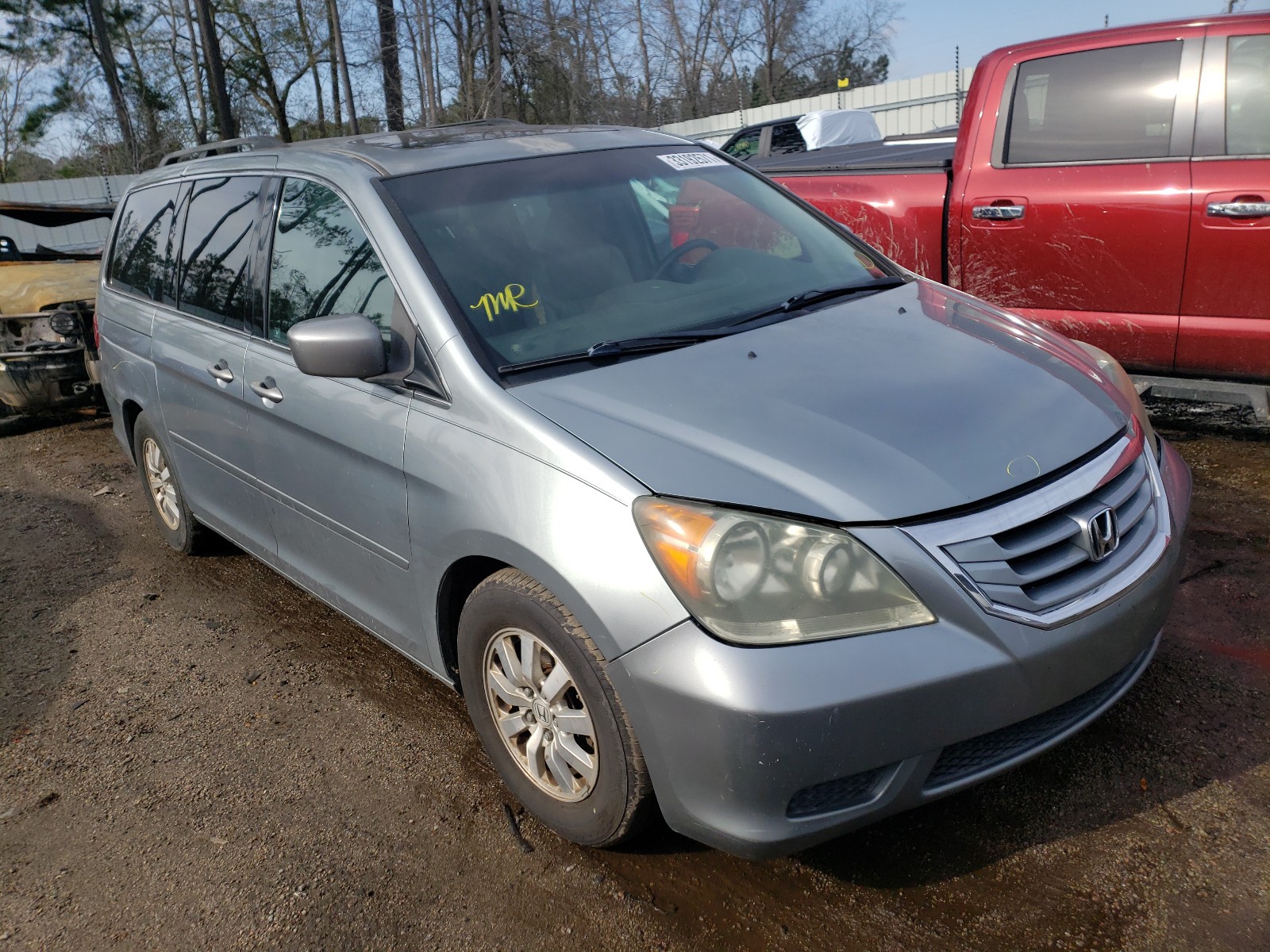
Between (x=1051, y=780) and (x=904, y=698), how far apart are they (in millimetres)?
963

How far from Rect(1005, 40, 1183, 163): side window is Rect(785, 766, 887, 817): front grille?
12.8ft

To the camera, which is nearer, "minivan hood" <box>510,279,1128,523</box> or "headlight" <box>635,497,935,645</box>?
"headlight" <box>635,497,935,645</box>

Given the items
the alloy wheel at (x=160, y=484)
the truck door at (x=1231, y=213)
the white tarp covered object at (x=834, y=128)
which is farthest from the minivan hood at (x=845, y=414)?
the white tarp covered object at (x=834, y=128)

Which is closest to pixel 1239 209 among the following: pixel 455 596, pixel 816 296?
pixel 816 296

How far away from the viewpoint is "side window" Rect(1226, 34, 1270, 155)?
4.57 metres

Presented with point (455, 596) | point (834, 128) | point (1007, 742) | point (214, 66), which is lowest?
point (1007, 742)

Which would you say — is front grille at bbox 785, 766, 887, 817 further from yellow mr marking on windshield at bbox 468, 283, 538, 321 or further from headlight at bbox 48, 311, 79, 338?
headlight at bbox 48, 311, 79, 338

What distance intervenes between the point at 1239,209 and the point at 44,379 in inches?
300

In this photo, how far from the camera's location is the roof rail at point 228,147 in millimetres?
4377

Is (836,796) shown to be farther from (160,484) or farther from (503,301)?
(160,484)

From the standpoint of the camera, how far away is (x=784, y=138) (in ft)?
42.8

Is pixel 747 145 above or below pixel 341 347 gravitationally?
above

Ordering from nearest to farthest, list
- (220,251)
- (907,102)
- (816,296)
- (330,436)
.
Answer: (330,436) → (816,296) → (220,251) → (907,102)

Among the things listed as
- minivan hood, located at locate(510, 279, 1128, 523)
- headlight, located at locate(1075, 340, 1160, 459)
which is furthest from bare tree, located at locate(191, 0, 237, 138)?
headlight, located at locate(1075, 340, 1160, 459)
